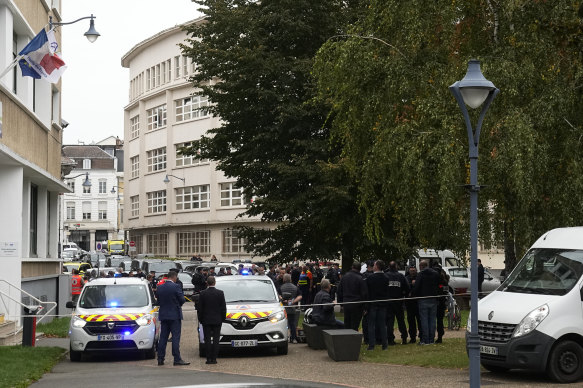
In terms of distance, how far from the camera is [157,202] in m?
89.5

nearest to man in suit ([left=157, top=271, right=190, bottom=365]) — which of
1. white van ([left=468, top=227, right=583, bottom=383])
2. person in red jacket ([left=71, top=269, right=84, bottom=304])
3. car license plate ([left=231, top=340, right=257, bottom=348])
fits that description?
car license plate ([left=231, top=340, right=257, bottom=348])

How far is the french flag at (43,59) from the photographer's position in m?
21.6

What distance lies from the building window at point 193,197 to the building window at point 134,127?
11530mm

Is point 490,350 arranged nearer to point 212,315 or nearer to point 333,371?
point 333,371

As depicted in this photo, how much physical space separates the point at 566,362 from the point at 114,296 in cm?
1017

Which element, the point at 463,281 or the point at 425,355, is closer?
the point at 425,355

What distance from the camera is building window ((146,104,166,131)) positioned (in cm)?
8768

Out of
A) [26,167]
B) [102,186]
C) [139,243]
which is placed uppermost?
[102,186]

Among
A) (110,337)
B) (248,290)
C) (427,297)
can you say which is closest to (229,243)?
(248,290)

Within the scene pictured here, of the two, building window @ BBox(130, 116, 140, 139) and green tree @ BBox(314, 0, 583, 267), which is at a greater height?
building window @ BBox(130, 116, 140, 139)

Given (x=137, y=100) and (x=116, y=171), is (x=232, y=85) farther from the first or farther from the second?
(x=116, y=171)

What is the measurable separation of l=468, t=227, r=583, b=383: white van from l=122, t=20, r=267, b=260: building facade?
2364 inches

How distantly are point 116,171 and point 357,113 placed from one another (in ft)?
406

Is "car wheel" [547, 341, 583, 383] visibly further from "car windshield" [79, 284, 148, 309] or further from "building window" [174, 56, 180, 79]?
"building window" [174, 56, 180, 79]
